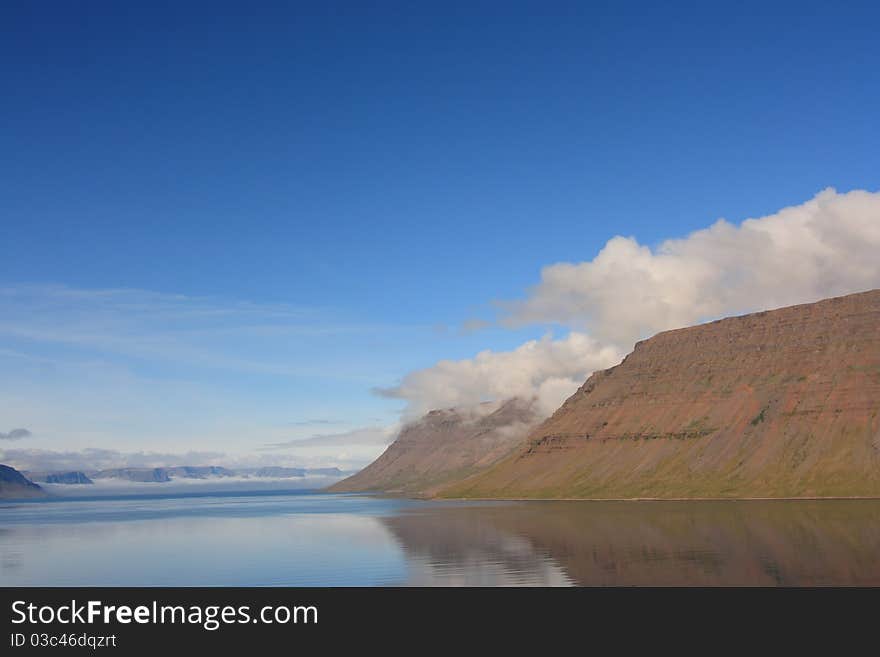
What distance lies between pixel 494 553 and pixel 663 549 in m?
21.0

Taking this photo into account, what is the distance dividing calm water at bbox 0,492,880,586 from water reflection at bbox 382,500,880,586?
19cm

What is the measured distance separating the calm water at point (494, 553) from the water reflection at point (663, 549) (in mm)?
188

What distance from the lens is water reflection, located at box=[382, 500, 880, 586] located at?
76.7 m

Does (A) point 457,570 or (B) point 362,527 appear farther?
(B) point 362,527

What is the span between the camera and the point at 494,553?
108m

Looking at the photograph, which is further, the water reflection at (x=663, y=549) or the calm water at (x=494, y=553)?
the calm water at (x=494, y=553)

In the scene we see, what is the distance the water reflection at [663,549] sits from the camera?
76688 millimetres
